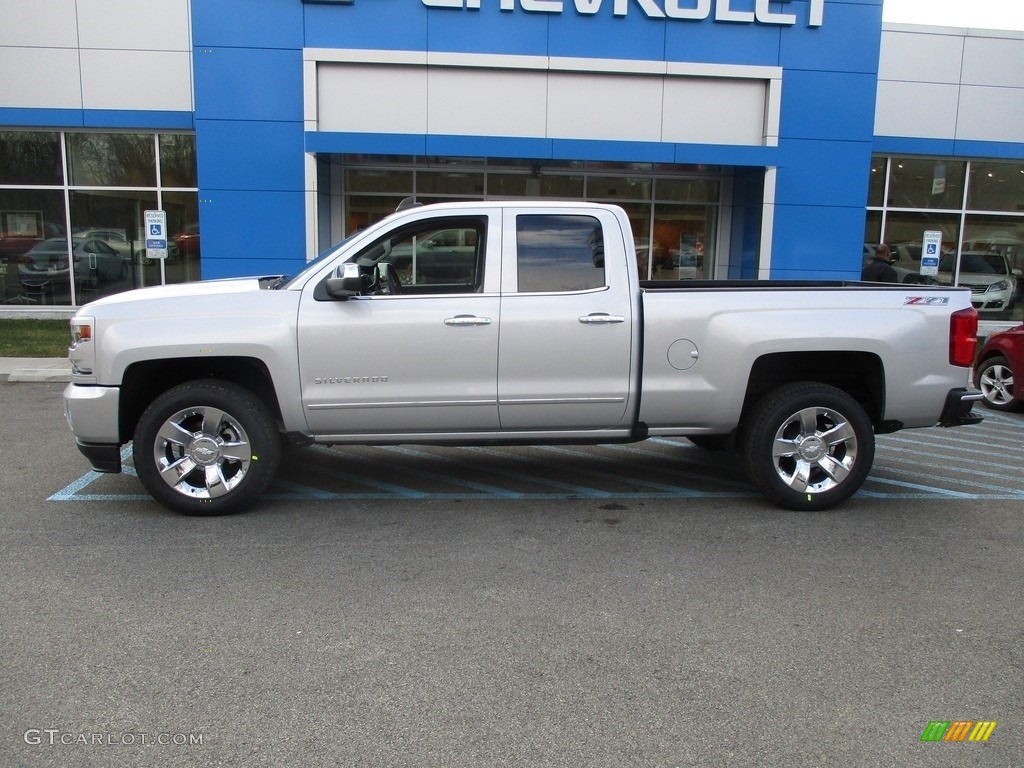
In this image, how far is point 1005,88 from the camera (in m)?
17.0

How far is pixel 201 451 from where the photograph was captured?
18.1ft

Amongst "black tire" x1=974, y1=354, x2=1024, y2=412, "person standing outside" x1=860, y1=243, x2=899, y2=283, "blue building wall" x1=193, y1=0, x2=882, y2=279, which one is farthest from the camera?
"blue building wall" x1=193, y1=0, x2=882, y2=279

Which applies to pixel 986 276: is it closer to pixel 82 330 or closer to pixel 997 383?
pixel 997 383

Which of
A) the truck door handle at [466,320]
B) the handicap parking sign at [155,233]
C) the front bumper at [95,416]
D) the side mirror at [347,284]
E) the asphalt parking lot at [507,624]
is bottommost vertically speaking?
the asphalt parking lot at [507,624]

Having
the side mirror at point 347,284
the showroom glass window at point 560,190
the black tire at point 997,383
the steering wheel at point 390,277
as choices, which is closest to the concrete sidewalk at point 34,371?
the showroom glass window at point 560,190

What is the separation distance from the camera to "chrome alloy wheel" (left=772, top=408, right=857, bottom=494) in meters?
5.79

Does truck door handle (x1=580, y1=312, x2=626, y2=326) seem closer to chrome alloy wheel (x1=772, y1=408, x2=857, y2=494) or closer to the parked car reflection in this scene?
chrome alloy wheel (x1=772, y1=408, x2=857, y2=494)

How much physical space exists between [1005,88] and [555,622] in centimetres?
1775

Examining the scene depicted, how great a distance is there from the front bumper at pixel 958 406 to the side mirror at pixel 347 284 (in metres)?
4.10

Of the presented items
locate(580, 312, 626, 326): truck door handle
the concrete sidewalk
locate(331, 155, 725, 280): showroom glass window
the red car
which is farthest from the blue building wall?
locate(580, 312, 626, 326): truck door handle

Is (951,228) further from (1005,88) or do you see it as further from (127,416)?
(127,416)

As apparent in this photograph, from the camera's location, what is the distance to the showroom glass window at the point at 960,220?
1773 centimetres

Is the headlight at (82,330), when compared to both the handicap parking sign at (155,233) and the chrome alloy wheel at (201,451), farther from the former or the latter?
the handicap parking sign at (155,233)

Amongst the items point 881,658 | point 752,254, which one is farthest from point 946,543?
point 752,254
